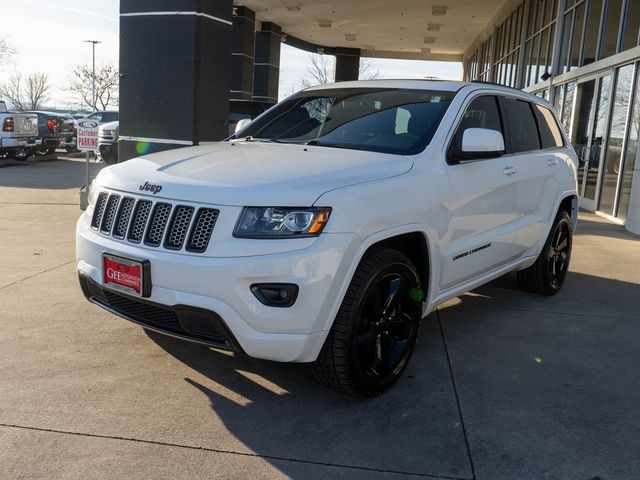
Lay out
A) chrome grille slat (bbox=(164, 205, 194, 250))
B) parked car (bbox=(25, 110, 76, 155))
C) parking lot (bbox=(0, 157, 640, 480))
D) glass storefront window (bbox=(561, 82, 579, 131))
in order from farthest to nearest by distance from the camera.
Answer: parked car (bbox=(25, 110, 76, 155)), glass storefront window (bbox=(561, 82, 579, 131)), chrome grille slat (bbox=(164, 205, 194, 250)), parking lot (bbox=(0, 157, 640, 480))

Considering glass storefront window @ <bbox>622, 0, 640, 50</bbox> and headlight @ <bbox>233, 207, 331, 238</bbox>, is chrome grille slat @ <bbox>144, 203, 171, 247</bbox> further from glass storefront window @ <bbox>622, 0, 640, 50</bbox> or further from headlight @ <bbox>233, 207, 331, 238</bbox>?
glass storefront window @ <bbox>622, 0, 640, 50</bbox>

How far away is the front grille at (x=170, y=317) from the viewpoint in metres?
2.89

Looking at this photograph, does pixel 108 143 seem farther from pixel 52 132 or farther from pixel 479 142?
pixel 479 142

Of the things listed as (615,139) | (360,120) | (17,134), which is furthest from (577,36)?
(17,134)

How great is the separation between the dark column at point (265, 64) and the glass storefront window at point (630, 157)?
18143 mm

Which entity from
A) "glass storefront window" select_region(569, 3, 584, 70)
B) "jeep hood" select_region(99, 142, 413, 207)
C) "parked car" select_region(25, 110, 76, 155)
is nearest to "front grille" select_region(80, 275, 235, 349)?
"jeep hood" select_region(99, 142, 413, 207)

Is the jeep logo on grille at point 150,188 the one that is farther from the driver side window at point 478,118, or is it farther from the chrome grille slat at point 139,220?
the driver side window at point 478,118

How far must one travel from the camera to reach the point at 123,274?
3104 mm

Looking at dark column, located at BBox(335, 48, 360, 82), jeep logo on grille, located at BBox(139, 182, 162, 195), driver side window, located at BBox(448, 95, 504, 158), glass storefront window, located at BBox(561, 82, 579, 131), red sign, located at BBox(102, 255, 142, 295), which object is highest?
dark column, located at BBox(335, 48, 360, 82)

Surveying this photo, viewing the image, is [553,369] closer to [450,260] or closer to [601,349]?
[601,349]

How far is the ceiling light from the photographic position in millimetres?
21484

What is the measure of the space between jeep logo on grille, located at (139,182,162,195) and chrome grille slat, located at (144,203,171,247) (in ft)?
0.27

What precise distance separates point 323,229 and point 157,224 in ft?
2.83

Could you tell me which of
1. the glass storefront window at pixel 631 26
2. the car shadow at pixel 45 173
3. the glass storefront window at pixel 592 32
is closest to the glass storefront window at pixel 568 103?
the glass storefront window at pixel 592 32
